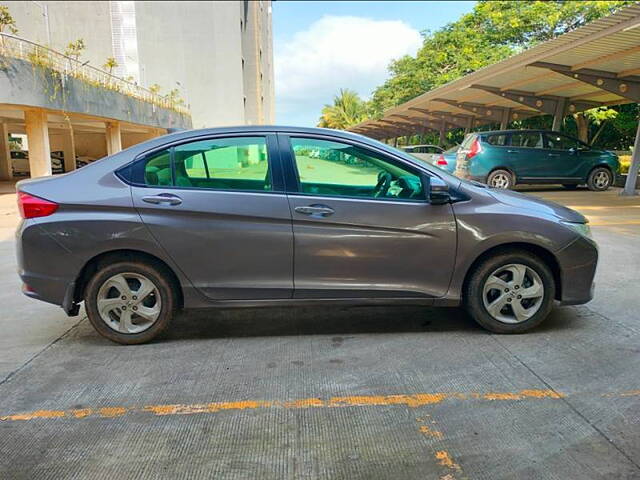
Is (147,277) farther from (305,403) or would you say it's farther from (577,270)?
(577,270)

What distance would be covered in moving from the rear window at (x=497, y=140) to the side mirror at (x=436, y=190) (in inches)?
397

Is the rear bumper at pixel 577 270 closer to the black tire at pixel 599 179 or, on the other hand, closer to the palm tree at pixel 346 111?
the black tire at pixel 599 179

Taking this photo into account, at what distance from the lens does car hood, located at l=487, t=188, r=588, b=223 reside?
387 cm

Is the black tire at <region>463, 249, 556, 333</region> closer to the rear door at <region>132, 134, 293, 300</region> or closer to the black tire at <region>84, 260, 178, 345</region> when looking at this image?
the rear door at <region>132, 134, 293, 300</region>

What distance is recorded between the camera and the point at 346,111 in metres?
59.7

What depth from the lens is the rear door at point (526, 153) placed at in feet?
42.5

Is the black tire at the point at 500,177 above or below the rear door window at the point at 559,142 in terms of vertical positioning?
below

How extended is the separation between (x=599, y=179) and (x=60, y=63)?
54.4 ft

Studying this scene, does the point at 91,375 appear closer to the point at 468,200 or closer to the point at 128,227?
the point at 128,227

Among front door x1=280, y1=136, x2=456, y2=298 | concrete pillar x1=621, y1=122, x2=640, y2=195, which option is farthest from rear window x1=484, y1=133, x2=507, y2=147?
front door x1=280, y1=136, x2=456, y2=298

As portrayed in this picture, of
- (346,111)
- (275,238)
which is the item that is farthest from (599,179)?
(346,111)

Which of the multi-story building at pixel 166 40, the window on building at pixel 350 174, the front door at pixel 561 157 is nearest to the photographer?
the window on building at pixel 350 174

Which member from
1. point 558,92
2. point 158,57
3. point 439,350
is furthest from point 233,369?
point 158,57

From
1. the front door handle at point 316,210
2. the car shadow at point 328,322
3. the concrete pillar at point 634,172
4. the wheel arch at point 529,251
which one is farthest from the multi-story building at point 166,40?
the wheel arch at point 529,251
